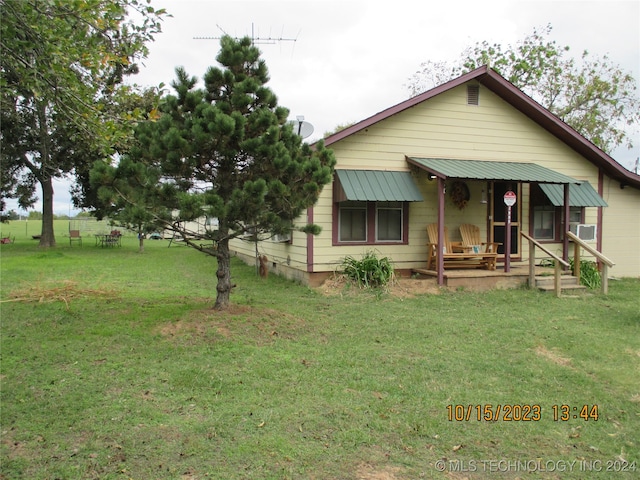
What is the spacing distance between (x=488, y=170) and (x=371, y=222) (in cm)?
277

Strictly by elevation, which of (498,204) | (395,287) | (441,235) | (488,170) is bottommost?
(395,287)

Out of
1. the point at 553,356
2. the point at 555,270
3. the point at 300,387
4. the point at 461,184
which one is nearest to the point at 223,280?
the point at 300,387

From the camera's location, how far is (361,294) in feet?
29.8

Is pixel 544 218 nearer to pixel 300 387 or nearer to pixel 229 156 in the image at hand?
pixel 229 156

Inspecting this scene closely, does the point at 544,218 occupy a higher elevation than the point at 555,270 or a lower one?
higher

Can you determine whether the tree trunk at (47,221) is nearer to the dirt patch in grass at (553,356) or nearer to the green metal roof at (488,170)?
the green metal roof at (488,170)

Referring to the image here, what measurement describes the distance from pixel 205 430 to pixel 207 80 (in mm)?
4388

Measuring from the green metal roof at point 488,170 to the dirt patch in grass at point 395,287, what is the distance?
223cm

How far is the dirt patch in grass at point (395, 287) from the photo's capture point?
30.1 ft

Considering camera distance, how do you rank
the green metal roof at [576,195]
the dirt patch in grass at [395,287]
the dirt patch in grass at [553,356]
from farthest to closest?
the green metal roof at [576,195] < the dirt patch in grass at [395,287] < the dirt patch in grass at [553,356]

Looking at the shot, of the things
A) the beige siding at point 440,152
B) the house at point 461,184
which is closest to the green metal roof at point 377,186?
the house at point 461,184

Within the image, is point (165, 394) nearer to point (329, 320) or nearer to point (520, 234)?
point (329, 320)

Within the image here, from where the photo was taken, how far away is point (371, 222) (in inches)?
415

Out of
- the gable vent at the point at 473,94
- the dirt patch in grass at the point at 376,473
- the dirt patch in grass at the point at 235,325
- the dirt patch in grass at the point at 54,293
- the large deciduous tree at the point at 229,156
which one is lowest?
the dirt patch in grass at the point at 376,473
